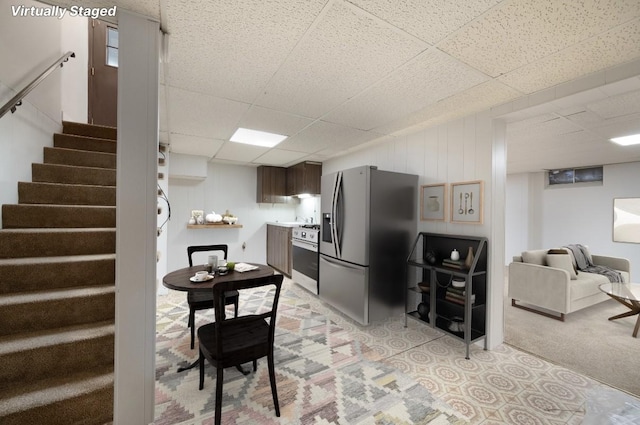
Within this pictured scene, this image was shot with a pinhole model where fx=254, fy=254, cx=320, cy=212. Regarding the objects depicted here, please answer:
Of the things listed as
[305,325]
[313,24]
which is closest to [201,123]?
[313,24]

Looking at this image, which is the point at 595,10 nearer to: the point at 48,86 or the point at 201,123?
the point at 201,123

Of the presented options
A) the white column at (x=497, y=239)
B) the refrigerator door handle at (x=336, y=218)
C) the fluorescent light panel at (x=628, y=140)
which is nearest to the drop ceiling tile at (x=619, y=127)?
the fluorescent light panel at (x=628, y=140)

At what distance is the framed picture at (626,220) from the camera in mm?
4609

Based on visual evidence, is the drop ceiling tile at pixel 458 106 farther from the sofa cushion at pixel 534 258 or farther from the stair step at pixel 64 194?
the stair step at pixel 64 194

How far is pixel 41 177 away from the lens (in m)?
2.24

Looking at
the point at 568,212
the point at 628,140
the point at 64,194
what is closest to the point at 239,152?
the point at 64,194

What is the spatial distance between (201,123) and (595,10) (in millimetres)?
3285

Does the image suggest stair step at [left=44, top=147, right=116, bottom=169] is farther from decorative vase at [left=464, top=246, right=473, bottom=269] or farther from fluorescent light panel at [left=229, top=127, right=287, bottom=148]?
decorative vase at [left=464, top=246, right=473, bottom=269]

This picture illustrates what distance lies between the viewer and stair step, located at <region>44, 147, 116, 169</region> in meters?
2.42

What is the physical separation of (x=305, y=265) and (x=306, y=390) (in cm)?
235

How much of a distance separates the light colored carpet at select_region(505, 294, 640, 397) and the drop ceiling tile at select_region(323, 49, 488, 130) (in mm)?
2593

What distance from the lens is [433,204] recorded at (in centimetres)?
309

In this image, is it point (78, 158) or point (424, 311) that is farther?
point (424, 311)

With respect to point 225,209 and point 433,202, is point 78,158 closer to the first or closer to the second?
point 225,209
